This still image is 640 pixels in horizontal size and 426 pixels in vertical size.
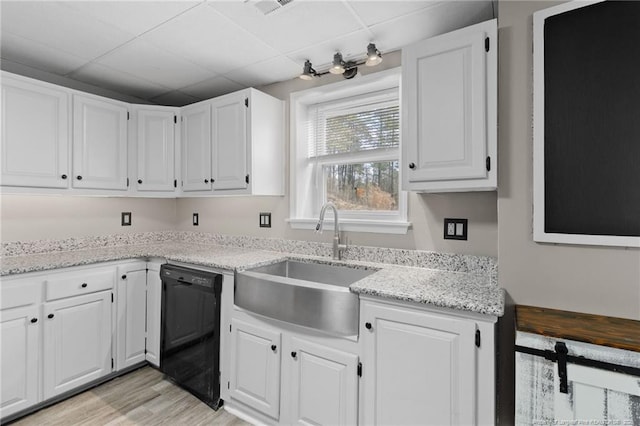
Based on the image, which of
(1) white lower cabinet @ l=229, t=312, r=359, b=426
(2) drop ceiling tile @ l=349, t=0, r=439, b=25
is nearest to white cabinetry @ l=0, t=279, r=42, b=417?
(1) white lower cabinet @ l=229, t=312, r=359, b=426

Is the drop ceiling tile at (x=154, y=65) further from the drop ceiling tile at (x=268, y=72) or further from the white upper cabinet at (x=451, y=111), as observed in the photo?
the white upper cabinet at (x=451, y=111)

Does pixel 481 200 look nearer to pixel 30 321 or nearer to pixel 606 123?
pixel 606 123

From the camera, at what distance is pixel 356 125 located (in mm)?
2436

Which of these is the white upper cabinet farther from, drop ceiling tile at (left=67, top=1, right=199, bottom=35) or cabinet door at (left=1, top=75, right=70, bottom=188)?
cabinet door at (left=1, top=75, right=70, bottom=188)

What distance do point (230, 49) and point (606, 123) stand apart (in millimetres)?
2102

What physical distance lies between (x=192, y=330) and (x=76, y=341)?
2.55 ft

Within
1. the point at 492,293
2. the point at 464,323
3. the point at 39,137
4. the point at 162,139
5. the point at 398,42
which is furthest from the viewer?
the point at 162,139

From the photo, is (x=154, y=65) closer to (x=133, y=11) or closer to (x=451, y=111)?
(x=133, y=11)

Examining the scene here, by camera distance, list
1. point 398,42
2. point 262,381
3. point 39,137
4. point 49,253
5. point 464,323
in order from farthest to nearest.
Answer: point 49,253
point 39,137
point 398,42
point 262,381
point 464,323

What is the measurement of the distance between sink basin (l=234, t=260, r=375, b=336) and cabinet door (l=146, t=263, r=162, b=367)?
0.89m

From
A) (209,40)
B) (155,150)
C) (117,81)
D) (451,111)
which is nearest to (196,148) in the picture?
(155,150)

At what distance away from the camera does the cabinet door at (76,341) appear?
1.99m

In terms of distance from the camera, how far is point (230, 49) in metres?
2.11

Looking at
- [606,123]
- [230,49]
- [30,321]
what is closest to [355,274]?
[606,123]
